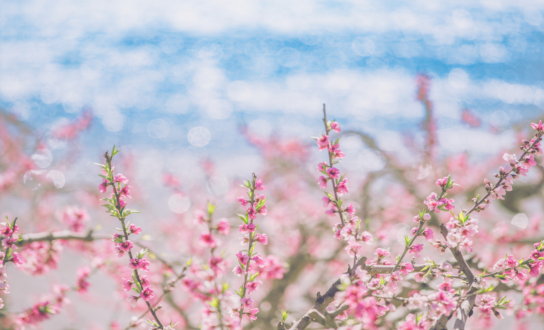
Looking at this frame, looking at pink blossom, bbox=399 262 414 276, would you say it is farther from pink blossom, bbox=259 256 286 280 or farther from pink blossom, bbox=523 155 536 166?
pink blossom, bbox=259 256 286 280

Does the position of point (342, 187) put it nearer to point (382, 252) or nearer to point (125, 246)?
point (382, 252)

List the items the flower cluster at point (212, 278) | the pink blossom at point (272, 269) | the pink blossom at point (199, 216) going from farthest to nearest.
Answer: the pink blossom at point (272, 269), the pink blossom at point (199, 216), the flower cluster at point (212, 278)

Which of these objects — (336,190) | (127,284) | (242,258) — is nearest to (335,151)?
(336,190)

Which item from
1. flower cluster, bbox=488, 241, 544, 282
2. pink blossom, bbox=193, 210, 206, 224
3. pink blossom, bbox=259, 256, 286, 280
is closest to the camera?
pink blossom, bbox=193, 210, 206, 224

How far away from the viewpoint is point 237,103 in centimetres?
1535

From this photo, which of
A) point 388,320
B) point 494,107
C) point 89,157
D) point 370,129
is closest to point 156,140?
point 89,157

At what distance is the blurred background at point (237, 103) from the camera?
554cm

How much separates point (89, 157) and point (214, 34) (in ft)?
52.9

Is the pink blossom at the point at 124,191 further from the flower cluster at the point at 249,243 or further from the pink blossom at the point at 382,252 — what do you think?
the pink blossom at the point at 382,252

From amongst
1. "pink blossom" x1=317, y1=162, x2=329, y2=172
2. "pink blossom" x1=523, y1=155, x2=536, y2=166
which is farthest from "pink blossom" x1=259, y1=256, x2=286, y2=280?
"pink blossom" x1=523, y1=155, x2=536, y2=166

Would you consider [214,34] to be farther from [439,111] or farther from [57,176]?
[57,176]

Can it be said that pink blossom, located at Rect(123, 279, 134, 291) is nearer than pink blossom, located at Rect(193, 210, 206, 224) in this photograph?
No

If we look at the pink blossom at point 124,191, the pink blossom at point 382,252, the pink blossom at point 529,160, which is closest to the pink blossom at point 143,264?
the pink blossom at point 124,191

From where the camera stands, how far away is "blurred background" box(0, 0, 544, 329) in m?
5.54
